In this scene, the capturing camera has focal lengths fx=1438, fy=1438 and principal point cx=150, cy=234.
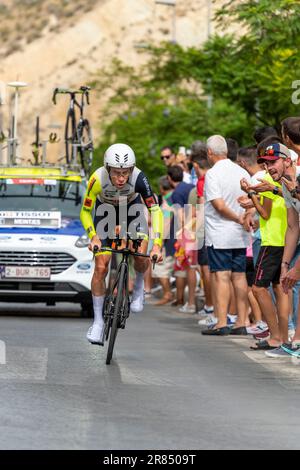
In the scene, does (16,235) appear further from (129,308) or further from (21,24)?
(21,24)

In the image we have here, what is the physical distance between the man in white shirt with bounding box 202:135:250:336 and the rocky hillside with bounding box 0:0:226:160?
8060cm

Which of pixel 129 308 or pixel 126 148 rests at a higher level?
pixel 126 148

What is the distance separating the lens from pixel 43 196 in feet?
64.7

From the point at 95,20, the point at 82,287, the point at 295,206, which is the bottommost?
the point at 82,287

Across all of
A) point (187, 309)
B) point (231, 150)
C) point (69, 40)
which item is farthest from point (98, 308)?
point (69, 40)

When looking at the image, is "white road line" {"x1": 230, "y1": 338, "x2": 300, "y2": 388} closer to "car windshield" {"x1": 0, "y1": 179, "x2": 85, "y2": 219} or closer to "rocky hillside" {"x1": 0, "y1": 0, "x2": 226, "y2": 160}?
"car windshield" {"x1": 0, "y1": 179, "x2": 85, "y2": 219}

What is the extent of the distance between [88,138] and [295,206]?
11.1 metres

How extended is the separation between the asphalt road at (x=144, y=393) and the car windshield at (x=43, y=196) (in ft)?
11.6

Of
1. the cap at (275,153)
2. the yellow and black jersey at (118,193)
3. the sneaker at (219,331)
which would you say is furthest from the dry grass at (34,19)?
the yellow and black jersey at (118,193)

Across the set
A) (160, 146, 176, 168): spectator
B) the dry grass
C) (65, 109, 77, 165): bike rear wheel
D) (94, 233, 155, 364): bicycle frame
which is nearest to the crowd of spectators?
(160, 146, 176, 168): spectator

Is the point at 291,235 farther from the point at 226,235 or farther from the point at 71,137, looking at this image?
the point at 71,137

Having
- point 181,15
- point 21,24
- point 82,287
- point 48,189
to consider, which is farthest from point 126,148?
point 21,24

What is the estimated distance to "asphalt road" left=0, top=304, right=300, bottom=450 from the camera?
26.5 ft

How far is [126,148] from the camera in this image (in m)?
12.4
